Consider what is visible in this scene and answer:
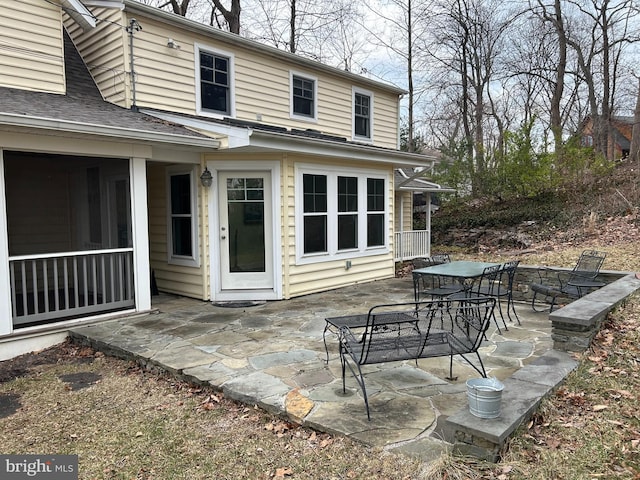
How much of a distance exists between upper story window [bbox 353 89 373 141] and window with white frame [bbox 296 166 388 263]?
8.80 ft

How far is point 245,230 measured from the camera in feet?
24.7

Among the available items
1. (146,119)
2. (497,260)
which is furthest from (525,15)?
(146,119)

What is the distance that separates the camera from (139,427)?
342cm

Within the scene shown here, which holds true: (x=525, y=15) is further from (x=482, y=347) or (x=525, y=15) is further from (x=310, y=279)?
(x=482, y=347)

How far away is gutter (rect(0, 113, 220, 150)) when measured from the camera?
4.73m

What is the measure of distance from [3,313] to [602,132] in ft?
74.0

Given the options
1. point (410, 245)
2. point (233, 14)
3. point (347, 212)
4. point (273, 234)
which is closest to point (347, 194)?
point (347, 212)

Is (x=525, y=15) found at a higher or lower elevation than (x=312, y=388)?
higher

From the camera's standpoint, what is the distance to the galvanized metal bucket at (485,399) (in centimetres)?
265

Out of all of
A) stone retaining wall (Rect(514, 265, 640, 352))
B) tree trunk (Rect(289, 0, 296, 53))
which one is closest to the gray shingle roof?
stone retaining wall (Rect(514, 265, 640, 352))

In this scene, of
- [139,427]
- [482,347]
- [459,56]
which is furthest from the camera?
[459,56]

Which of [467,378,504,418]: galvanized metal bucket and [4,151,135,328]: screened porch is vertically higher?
[4,151,135,328]: screened porch

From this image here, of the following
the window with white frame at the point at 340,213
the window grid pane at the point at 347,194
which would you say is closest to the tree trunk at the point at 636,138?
the window with white frame at the point at 340,213

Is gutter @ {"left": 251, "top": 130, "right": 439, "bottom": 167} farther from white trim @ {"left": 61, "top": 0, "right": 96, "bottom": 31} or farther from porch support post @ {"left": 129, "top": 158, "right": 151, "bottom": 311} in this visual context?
white trim @ {"left": 61, "top": 0, "right": 96, "bottom": 31}
